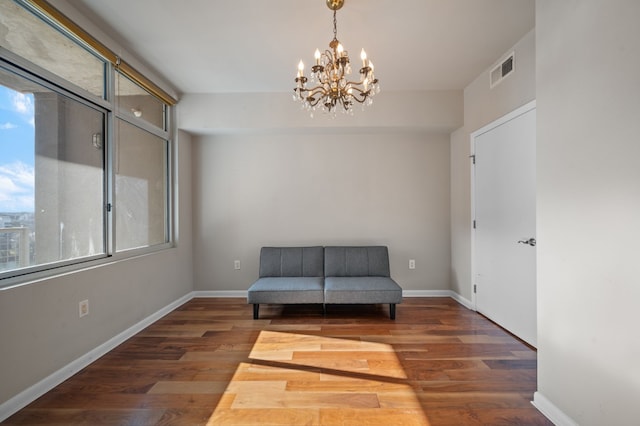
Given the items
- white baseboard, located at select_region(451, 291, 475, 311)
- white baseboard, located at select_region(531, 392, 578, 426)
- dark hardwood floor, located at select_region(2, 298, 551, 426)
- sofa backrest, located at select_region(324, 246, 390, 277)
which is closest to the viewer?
white baseboard, located at select_region(531, 392, 578, 426)

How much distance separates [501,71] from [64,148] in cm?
394

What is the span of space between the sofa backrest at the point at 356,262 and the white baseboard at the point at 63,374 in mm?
2126

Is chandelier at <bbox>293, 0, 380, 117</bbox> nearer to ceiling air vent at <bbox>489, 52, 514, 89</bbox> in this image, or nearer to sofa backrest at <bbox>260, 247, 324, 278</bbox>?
ceiling air vent at <bbox>489, 52, 514, 89</bbox>

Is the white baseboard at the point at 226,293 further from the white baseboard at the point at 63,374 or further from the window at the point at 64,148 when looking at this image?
the window at the point at 64,148

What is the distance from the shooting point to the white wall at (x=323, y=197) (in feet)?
13.0

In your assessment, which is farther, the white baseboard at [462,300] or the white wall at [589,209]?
the white baseboard at [462,300]

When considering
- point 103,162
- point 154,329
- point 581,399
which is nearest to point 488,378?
point 581,399

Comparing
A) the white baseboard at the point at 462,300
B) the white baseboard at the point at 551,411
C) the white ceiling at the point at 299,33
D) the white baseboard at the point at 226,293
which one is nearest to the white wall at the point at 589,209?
the white baseboard at the point at 551,411

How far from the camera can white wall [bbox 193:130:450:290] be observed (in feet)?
13.0

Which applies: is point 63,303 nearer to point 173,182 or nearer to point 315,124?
point 173,182

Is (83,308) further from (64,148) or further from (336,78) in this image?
(336,78)

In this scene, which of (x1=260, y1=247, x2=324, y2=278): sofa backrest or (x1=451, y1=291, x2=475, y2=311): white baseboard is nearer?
(x1=451, y1=291, x2=475, y2=311): white baseboard

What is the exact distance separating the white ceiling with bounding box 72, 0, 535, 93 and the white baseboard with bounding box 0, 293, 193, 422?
268cm

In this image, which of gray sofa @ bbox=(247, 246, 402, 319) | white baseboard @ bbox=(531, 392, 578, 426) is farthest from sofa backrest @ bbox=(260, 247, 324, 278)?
white baseboard @ bbox=(531, 392, 578, 426)
